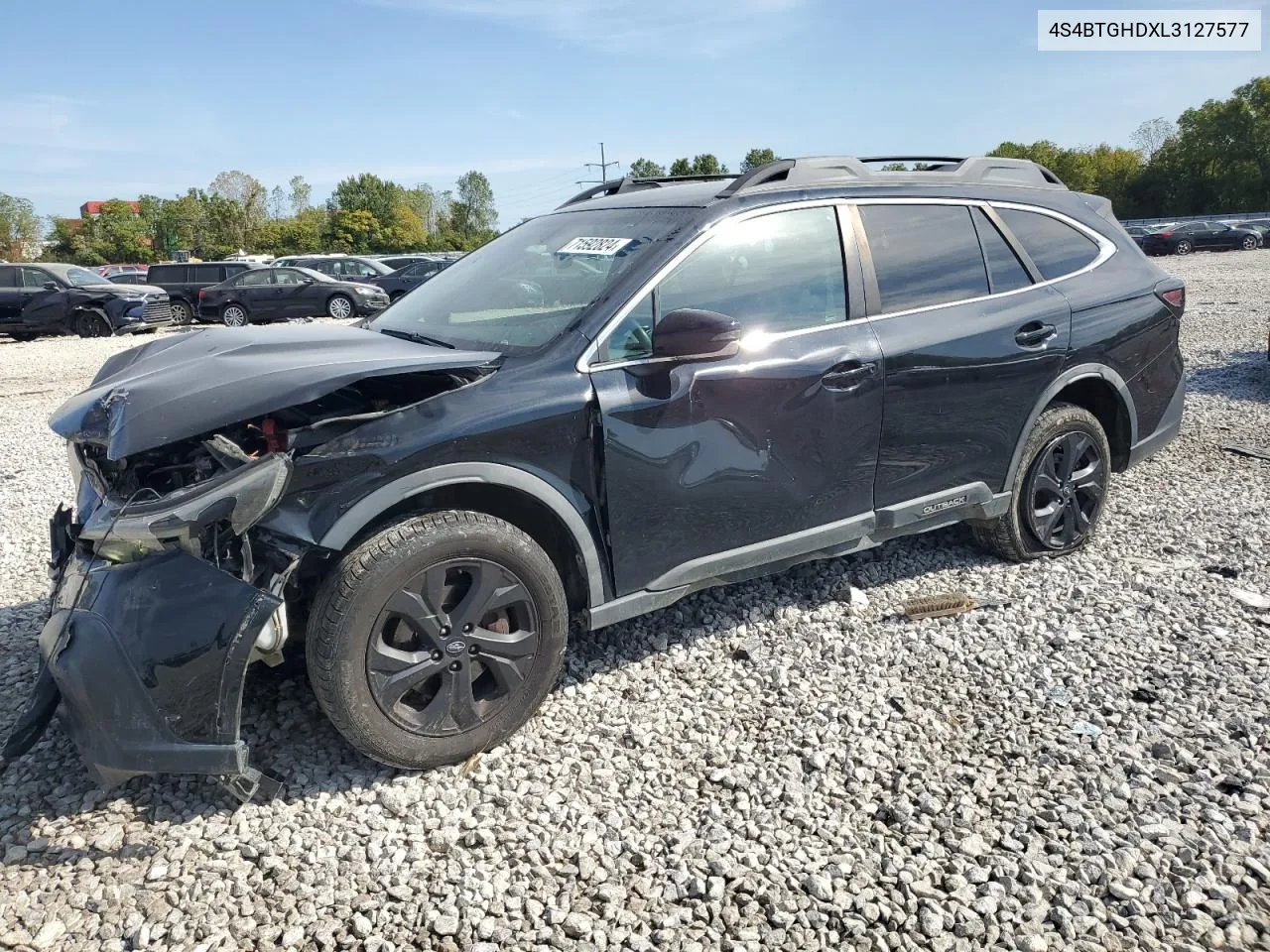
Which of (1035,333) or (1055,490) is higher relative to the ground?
(1035,333)

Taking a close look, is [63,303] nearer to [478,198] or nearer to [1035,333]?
[1035,333]

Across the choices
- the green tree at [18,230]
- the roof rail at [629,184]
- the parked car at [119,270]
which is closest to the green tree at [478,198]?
the green tree at [18,230]

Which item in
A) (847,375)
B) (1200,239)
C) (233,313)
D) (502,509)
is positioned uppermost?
(1200,239)

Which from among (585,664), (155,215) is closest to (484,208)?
Answer: (155,215)

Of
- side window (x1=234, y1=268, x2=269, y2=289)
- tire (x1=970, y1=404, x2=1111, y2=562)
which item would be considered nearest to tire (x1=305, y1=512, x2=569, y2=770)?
tire (x1=970, y1=404, x2=1111, y2=562)

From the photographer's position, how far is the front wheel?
21750mm

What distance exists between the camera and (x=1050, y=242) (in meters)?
4.44

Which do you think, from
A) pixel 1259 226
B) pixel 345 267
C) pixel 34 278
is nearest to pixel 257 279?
pixel 345 267

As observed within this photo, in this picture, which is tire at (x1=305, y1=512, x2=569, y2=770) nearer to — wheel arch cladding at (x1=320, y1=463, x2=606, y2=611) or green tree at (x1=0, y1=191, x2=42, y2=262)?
wheel arch cladding at (x1=320, y1=463, x2=606, y2=611)

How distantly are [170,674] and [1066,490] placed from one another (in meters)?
4.11

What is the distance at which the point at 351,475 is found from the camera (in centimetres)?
266

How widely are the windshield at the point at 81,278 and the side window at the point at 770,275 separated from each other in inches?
784

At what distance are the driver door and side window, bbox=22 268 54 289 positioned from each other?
20190mm

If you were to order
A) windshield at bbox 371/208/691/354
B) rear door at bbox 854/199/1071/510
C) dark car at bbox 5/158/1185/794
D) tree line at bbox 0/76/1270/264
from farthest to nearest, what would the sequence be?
tree line at bbox 0/76/1270/264 → rear door at bbox 854/199/1071/510 → windshield at bbox 371/208/691/354 → dark car at bbox 5/158/1185/794
